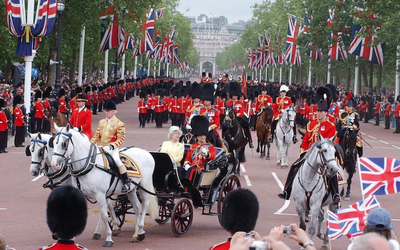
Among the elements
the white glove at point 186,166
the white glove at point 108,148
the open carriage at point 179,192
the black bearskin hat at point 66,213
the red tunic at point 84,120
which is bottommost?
the open carriage at point 179,192

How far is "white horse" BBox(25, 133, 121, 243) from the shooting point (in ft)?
41.4

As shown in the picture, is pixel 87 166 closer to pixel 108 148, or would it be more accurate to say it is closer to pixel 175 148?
pixel 108 148

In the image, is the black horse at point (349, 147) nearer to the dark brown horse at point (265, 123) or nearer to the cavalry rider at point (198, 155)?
the cavalry rider at point (198, 155)

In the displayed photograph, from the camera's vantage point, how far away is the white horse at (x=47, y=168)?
1263 centimetres

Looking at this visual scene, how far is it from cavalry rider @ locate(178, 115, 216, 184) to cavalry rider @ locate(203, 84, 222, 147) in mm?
2570

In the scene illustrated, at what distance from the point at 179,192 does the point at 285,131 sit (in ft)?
35.1

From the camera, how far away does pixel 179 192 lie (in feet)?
45.3

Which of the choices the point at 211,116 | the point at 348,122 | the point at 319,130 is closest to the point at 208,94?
the point at 211,116

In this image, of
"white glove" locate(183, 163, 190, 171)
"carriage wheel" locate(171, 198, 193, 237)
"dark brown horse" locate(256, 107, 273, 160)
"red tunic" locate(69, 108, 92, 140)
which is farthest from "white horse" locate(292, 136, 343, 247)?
"dark brown horse" locate(256, 107, 273, 160)

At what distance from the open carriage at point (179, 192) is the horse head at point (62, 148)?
1.53m

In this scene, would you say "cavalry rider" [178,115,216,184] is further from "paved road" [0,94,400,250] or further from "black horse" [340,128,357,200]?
"black horse" [340,128,357,200]

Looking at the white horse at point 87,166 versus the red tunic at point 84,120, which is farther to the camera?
the red tunic at point 84,120

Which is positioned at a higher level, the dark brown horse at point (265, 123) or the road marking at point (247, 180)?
the dark brown horse at point (265, 123)

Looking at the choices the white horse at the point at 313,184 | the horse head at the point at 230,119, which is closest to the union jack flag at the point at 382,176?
the white horse at the point at 313,184
